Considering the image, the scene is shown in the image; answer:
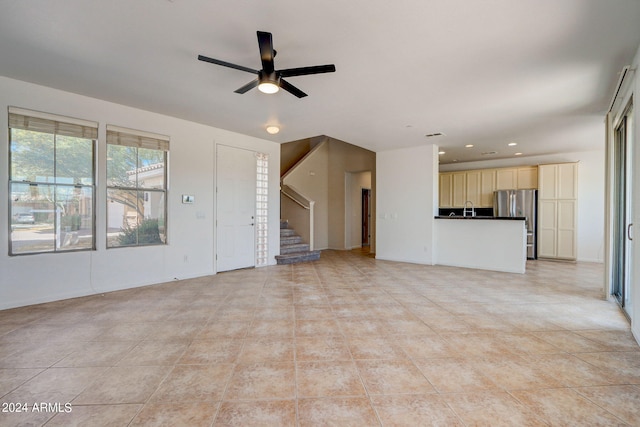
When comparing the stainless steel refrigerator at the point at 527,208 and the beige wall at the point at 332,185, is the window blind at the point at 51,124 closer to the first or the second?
the beige wall at the point at 332,185

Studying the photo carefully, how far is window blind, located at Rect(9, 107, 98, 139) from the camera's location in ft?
11.4

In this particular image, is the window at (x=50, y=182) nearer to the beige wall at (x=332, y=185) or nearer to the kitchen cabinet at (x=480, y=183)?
the beige wall at (x=332, y=185)

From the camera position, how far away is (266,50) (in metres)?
2.41

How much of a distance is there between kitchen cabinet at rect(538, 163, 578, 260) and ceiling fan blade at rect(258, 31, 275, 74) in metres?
7.53

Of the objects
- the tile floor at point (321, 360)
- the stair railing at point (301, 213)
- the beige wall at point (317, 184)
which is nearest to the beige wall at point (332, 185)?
the beige wall at point (317, 184)

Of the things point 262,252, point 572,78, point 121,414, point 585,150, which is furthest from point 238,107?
point 585,150

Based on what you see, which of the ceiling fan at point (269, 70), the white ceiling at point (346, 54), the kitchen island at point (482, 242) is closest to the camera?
the white ceiling at point (346, 54)

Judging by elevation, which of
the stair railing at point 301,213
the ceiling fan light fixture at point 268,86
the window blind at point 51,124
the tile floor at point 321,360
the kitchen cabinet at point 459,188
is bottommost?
the tile floor at point 321,360

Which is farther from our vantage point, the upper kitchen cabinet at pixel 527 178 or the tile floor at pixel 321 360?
the upper kitchen cabinet at pixel 527 178

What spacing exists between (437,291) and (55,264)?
16.8 feet

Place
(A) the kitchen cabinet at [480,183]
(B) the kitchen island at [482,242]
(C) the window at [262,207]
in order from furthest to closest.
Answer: (A) the kitchen cabinet at [480,183] < (C) the window at [262,207] < (B) the kitchen island at [482,242]

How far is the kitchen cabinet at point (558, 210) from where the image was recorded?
272 inches

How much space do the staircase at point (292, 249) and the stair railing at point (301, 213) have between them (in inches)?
6.8

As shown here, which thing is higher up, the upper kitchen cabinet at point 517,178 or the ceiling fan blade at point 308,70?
the ceiling fan blade at point 308,70
